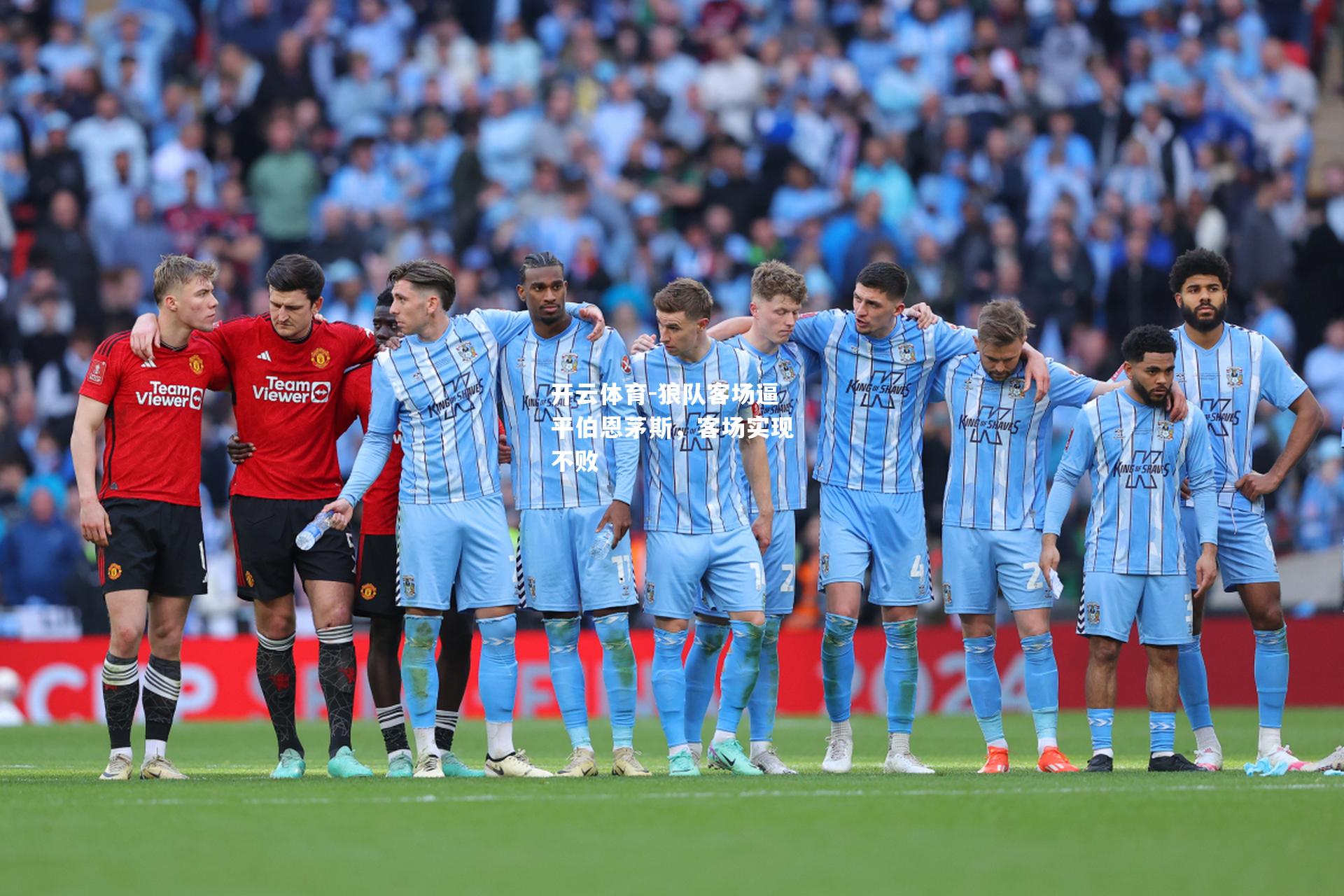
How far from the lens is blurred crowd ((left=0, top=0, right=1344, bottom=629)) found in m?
19.3

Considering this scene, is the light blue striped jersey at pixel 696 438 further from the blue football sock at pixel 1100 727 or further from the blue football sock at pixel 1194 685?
the blue football sock at pixel 1194 685

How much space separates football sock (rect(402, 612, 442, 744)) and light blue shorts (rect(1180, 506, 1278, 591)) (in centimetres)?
416

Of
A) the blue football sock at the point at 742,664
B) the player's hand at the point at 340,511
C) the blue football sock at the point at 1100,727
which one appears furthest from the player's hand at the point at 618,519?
the blue football sock at the point at 1100,727

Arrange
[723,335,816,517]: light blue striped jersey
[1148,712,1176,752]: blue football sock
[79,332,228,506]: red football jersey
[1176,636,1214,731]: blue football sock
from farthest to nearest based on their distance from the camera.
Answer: [723,335,816,517]: light blue striped jersey < [1176,636,1214,731]: blue football sock < [1148,712,1176,752]: blue football sock < [79,332,228,506]: red football jersey

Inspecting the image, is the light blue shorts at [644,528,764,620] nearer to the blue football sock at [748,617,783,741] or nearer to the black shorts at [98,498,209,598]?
the blue football sock at [748,617,783,741]

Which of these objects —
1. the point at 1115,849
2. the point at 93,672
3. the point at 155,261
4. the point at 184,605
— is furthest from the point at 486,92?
the point at 1115,849

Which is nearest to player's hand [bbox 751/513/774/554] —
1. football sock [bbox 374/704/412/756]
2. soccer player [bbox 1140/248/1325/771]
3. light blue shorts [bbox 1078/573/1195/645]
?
light blue shorts [bbox 1078/573/1195/645]

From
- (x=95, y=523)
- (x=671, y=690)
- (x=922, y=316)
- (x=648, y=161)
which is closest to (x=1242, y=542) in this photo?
(x=922, y=316)

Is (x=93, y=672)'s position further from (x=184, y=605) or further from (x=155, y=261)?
(x=184, y=605)

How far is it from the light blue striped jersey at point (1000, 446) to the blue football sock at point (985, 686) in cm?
66

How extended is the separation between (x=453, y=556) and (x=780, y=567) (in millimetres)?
1922

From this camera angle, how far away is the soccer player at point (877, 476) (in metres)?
10.0

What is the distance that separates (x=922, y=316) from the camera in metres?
10.2

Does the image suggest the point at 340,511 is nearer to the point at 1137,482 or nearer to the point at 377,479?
the point at 377,479
